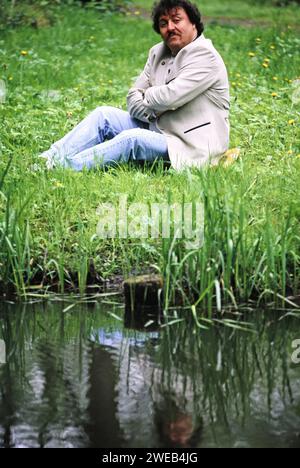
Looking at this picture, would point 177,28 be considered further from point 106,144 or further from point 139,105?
point 106,144

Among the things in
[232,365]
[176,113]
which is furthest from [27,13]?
[232,365]

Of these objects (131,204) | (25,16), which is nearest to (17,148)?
(131,204)

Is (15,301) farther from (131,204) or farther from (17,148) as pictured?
(17,148)

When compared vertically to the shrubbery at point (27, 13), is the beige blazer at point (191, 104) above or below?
below

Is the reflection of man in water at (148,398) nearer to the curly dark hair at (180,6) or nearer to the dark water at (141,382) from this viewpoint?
the dark water at (141,382)

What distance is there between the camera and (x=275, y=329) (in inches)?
180

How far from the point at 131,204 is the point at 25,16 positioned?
657 centimetres

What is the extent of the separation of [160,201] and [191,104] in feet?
2.92

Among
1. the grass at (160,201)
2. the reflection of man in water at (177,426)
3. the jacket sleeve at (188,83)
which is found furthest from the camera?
the jacket sleeve at (188,83)

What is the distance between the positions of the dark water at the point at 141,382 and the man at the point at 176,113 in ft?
4.68

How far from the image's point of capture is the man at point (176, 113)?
5930 mm

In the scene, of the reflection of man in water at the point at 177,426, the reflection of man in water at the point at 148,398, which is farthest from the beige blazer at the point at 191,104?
the reflection of man in water at the point at 177,426

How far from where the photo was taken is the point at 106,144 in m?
5.97

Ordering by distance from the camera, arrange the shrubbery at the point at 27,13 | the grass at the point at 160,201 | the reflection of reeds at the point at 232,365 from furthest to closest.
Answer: the shrubbery at the point at 27,13
the grass at the point at 160,201
the reflection of reeds at the point at 232,365
